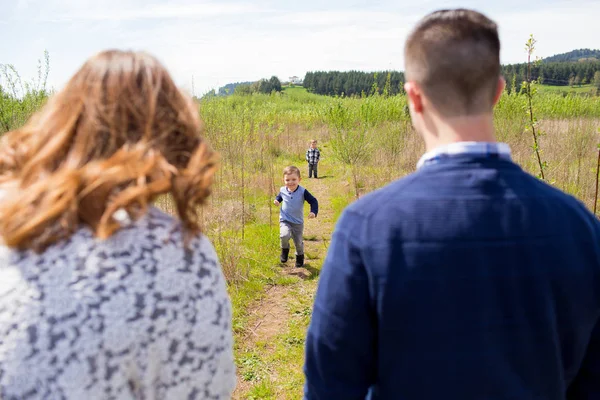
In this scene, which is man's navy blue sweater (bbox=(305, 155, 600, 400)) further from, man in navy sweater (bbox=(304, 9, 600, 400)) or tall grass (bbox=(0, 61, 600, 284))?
tall grass (bbox=(0, 61, 600, 284))

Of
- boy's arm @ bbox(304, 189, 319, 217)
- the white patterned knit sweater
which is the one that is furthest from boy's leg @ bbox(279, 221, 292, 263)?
the white patterned knit sweater

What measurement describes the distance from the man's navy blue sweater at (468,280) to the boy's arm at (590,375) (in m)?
0.12

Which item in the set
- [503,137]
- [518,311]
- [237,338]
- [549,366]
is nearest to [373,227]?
[518,311]

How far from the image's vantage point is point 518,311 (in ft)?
3.67

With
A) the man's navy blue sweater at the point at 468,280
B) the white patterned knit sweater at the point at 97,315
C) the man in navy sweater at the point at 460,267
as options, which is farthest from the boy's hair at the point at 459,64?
the white patterned knit sweater at the point at 97,315

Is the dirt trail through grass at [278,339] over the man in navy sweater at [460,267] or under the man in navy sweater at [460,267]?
under

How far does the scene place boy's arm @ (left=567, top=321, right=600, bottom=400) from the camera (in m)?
1.27

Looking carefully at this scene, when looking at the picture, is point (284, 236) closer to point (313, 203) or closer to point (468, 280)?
point (313, 203)

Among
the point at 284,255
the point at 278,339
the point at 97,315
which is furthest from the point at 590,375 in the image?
the point at 284,255

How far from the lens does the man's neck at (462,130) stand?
117cm

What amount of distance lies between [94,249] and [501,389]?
3.26 feet

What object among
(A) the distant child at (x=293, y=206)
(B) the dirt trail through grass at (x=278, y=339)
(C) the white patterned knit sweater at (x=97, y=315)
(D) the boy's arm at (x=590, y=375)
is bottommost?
(B) the dirt trail through grass at (x=278, y=339)

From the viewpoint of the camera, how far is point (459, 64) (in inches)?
46.6

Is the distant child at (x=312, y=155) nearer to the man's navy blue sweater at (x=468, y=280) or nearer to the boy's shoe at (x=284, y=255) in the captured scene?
the boy's shoe at (x=284, y=255)
